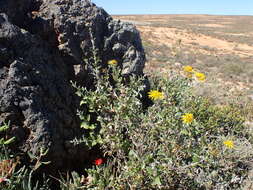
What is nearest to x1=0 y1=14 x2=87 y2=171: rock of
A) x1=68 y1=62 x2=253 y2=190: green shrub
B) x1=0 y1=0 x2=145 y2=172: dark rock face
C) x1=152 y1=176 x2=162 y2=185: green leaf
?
x1=0 y1=0 x2=145 y2=172: dark rock face

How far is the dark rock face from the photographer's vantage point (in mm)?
2756

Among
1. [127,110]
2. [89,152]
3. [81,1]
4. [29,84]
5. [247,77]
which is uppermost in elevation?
[81,1]

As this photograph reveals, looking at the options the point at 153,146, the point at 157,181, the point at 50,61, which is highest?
the point at 50,61

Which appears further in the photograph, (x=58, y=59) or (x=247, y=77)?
(x=247, y=77)

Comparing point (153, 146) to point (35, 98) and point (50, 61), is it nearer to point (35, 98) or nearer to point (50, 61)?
point (35, 98)

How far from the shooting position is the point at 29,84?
2.89 metres

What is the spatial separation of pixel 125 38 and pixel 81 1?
31.3 inches

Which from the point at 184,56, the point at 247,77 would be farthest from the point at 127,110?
the point at 184,56

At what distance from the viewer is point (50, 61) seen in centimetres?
337

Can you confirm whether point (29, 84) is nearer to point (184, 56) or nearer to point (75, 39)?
point (75, 39)

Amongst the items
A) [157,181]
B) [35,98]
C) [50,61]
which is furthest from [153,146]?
[50,61]

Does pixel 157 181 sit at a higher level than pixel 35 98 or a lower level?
lower

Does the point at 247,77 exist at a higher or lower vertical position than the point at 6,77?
lower

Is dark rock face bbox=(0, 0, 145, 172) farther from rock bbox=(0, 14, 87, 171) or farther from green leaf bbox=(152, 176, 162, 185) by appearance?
green leaf bbox=(152, 176, 162, 185)
